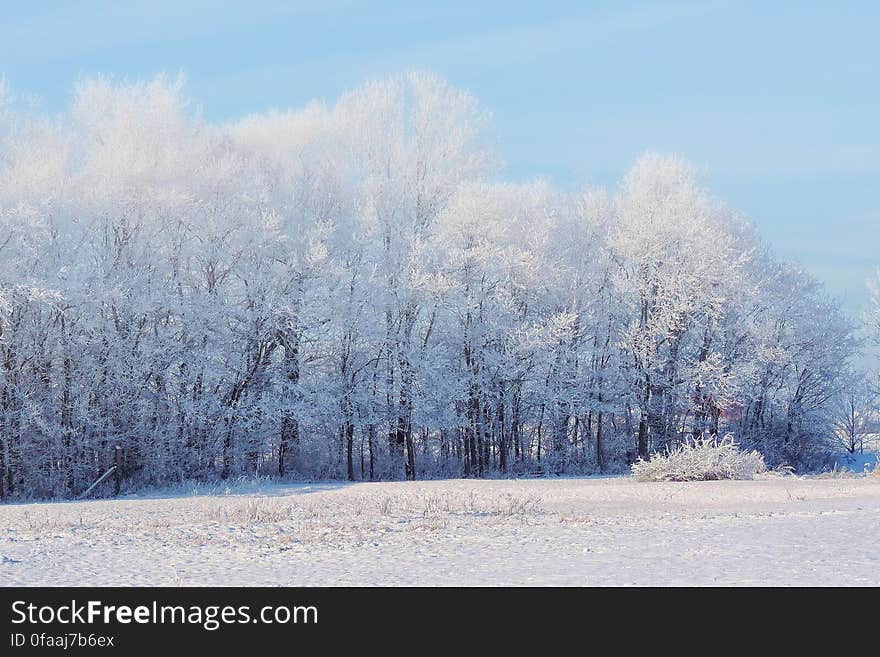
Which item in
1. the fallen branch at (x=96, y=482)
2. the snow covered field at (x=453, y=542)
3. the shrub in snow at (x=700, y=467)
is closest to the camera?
the snow covered field at (x=453, y=542)

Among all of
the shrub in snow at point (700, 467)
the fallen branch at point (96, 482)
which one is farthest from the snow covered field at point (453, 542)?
the fallen branch at point (96, 482)

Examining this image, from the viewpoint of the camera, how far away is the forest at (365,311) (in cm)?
2338

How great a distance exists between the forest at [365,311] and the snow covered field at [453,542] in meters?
7.34

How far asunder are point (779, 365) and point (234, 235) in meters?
19.7

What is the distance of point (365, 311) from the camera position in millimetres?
28672

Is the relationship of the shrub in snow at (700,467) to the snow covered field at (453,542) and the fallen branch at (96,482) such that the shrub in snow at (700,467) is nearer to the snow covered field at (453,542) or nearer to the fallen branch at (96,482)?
the snow covered field at (453,542)

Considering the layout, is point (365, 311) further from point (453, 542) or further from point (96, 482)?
point (453, 542)

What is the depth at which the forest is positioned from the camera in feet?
76.7

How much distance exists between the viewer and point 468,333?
Answer: 30.3m

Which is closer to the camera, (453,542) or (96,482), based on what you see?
(453,542)

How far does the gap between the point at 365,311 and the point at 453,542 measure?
19.3 m

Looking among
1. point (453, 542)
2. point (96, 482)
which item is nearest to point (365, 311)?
point (96, 482)
